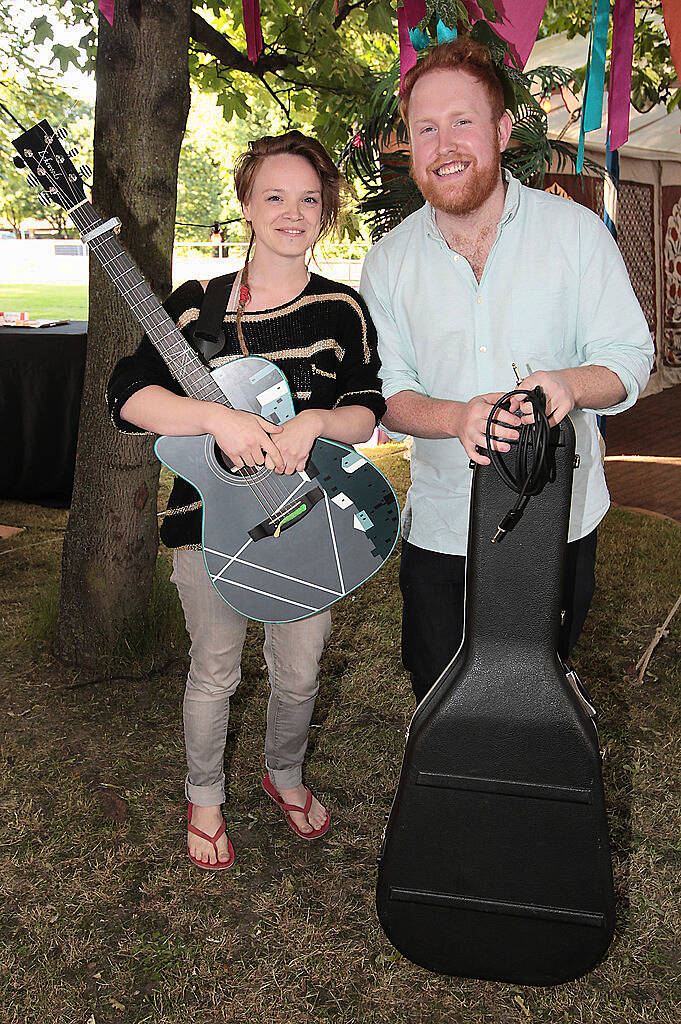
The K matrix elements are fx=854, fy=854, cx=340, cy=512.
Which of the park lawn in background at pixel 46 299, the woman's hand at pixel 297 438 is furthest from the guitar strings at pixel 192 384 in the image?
the park lawn in background at pixel 46 299

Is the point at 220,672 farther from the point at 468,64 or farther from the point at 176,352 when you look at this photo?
the point at 468,64

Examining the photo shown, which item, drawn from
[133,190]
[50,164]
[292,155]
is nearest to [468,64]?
[292,155]

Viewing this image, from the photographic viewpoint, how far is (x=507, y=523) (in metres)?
1.53

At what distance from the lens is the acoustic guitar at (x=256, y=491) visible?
2014 millimetres

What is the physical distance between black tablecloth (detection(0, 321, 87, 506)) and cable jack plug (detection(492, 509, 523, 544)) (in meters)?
4.53

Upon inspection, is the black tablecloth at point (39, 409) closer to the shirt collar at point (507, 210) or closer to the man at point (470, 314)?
the man at point (470, 314)

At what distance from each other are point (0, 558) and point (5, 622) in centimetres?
88

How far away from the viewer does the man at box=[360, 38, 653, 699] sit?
1.81m

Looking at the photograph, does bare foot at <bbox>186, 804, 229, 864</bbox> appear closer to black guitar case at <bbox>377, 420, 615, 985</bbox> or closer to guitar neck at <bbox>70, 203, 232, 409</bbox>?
black guitar case at <bbox>377, 420, 615, 985</bbox>

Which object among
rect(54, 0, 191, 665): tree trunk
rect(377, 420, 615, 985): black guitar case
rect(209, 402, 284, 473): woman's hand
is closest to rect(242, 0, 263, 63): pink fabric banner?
rect(54, 0, 191, 665): tree trunk

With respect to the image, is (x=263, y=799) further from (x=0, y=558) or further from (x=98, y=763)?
(x=0, y=558)

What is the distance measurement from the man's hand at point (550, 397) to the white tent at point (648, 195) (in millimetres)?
6614

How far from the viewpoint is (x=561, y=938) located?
1.61 meters

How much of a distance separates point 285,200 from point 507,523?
3.19 feet
